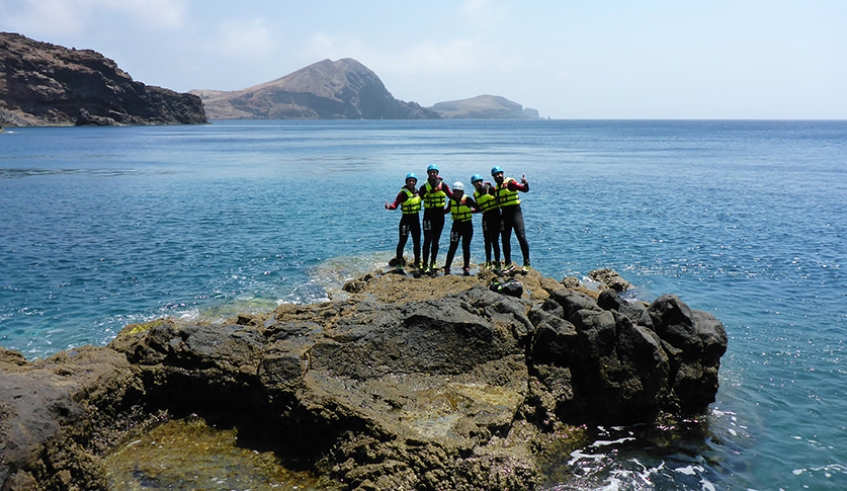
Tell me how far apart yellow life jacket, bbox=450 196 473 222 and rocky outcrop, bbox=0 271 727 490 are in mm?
5297

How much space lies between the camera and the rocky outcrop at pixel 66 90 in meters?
146

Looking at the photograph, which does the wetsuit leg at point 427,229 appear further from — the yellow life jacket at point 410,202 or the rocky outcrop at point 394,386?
the rocky outcrop at point 394,386

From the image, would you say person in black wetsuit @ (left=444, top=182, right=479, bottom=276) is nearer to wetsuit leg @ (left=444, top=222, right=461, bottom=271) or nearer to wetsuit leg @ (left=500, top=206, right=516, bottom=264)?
wetsuit leg @ (left=444, top=222, right=461, bottom=271)

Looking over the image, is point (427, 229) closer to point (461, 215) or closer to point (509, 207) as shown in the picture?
point (461, 215)

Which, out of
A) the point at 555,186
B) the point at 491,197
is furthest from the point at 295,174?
the point at 491,197

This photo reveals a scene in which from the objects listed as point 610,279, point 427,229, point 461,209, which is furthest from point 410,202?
point 610,279

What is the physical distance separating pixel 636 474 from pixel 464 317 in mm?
3790

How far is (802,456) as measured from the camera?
9.60 meters

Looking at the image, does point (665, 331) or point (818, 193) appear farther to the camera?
point (818, 193)

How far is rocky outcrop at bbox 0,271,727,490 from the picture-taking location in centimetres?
799

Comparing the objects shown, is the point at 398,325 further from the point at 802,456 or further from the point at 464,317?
the point at 802,456

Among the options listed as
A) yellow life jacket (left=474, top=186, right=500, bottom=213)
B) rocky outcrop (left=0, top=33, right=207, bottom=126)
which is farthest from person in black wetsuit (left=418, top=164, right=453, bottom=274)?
rocky outcrop (left=0, top=33, right=207, bottom=126)

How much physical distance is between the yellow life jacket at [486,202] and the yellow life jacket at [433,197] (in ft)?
3.38

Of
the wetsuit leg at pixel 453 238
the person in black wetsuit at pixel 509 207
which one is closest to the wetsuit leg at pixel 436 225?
the wetsuit leg at pixel 453 238
